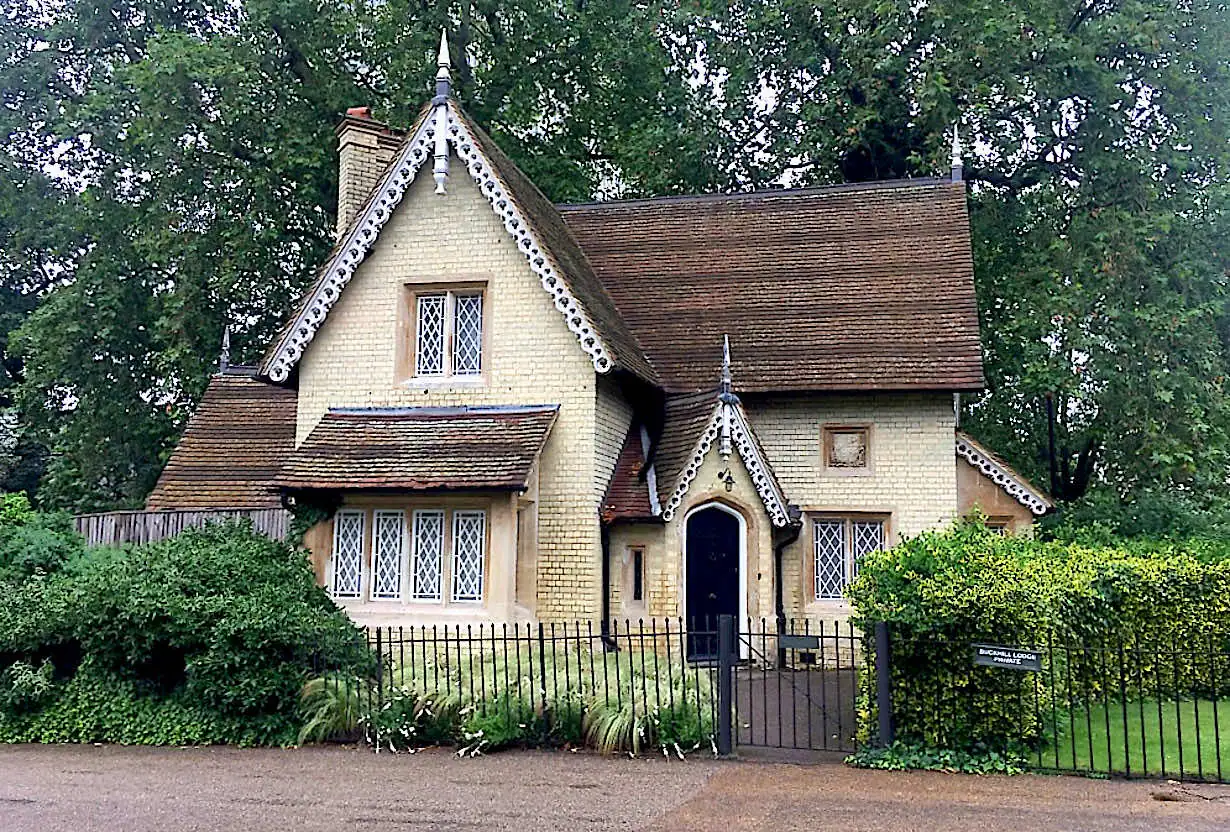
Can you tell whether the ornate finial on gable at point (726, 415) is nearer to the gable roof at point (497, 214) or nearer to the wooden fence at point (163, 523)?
the gable roof at point (497, 214)

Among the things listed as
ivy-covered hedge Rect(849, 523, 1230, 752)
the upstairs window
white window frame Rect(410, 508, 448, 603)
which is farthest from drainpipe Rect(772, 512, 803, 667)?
the upstairs window

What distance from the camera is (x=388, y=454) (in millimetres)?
15992

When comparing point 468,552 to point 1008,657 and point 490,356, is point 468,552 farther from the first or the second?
point 1008,657

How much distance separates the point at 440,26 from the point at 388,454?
18.4 m

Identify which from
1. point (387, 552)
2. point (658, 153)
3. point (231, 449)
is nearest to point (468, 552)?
point (387, 552)

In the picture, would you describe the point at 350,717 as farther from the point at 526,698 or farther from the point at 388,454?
the point at 388,454

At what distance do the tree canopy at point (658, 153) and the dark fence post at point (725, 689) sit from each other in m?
14.5

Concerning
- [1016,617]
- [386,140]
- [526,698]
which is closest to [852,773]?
[1016,617]

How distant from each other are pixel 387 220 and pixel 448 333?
81.5 inches

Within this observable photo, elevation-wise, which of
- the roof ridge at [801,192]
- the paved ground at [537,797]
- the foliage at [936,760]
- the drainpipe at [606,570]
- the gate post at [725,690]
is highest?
the roof ridge at [801,192]

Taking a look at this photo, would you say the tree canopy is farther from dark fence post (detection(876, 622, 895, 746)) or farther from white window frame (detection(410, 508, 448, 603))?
dark fence post (detection(876, 622, 895, 746))

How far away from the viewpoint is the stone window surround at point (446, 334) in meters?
17.1

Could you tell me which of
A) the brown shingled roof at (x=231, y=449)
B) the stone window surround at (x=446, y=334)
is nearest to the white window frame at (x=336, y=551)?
the stone window surround at (x=446, y=334)

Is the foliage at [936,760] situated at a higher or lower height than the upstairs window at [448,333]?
lower
